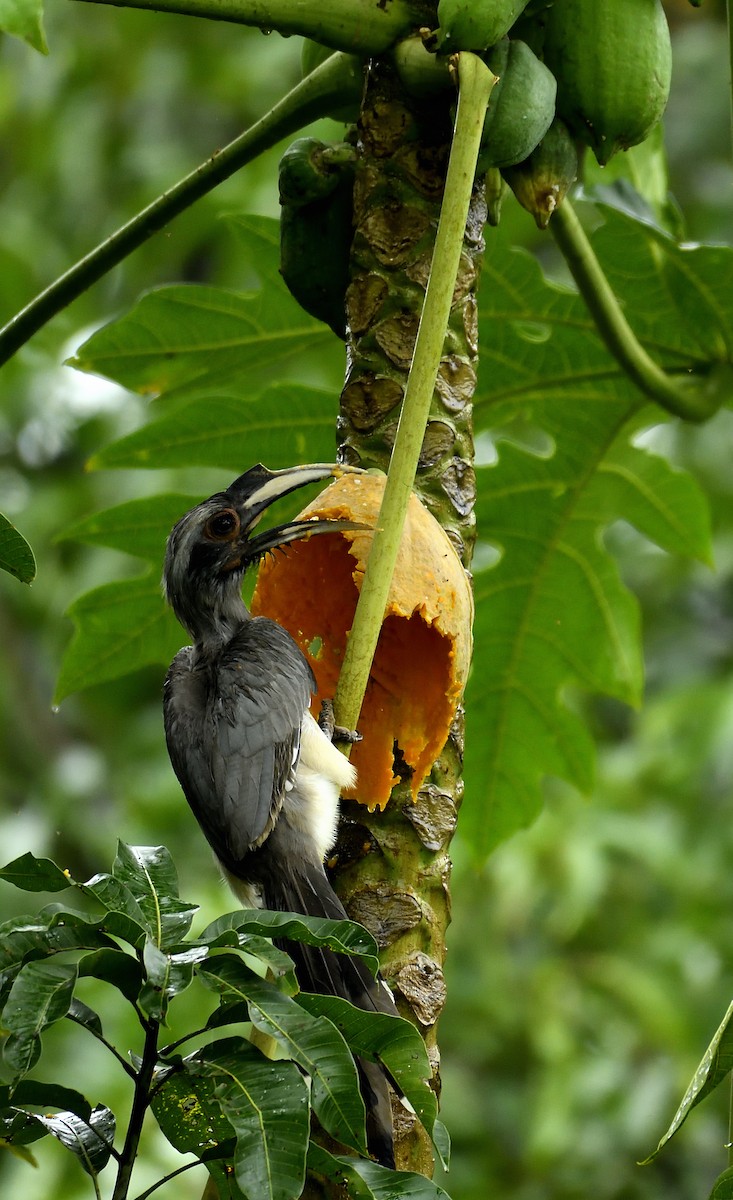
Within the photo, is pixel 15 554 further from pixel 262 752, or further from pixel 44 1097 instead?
pixel 262 752

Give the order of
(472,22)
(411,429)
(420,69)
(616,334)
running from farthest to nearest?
(616,334)
(420,69)
(472,22)
(411,429)

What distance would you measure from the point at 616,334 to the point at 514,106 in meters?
0.73

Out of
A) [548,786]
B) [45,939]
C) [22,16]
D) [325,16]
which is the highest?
[325,16]

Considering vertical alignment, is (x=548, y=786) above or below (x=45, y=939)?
above

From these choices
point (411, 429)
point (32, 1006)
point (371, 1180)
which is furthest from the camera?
point (411, 429)

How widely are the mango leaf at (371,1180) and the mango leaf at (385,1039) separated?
0.25ft

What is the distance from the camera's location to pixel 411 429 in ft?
5.14

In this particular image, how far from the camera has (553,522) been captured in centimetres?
300

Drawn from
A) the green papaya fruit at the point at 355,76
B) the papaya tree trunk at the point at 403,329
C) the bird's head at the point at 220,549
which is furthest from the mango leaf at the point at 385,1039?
the green papaya fruit at the point at 355,76

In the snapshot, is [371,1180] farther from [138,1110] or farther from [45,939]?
[45,939]

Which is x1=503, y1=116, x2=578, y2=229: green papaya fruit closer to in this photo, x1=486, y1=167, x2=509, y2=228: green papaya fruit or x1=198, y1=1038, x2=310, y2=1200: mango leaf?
x1=486, y1=167, x2=509, y2=228: green papaya fruit

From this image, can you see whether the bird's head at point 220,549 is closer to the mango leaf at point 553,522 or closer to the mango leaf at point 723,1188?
the mango leaf at point 553,522

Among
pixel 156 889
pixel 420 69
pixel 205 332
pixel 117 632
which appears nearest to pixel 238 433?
pixel 205 332

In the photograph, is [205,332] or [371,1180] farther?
[205,332]
